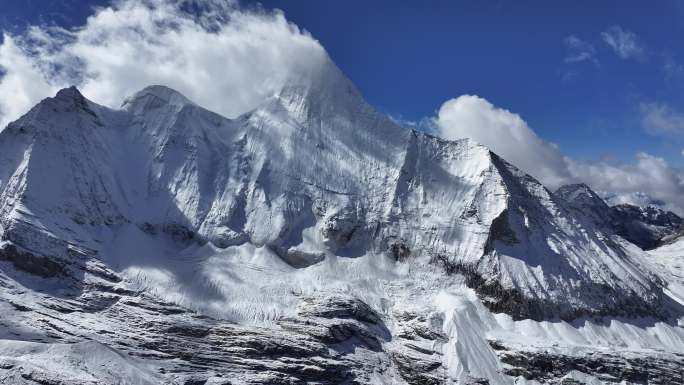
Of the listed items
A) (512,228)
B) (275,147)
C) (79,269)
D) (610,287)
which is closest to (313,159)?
(275,147)

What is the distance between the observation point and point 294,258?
6181 inches

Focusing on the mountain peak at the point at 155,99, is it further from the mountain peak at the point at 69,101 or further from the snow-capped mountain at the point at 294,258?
the mountain peak at the point at 69,101

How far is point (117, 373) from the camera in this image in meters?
107

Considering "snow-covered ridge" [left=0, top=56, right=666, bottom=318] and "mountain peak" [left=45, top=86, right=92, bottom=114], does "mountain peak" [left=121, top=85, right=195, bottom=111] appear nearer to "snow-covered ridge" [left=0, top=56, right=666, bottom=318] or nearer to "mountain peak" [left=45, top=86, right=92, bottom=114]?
"snow-covered ridge" [left=0, top=56, right=666, bottom=318]

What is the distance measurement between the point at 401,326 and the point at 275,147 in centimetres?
7016

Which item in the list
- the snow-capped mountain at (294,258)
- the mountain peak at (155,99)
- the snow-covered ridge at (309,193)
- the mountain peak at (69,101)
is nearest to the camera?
the snow-capped mountain at (294,258)

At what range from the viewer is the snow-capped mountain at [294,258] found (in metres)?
122

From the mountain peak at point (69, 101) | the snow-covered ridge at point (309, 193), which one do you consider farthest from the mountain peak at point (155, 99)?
the mountain peak at point (69, 101)

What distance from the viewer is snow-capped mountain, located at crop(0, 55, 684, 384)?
122m

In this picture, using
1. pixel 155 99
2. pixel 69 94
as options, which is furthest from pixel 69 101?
pixel 155 99

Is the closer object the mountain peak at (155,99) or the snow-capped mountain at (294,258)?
the snow-capped mountain at (294,258)

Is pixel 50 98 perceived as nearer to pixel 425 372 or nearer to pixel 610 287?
pixel 425 372

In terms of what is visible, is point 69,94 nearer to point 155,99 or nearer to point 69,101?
point 69,101

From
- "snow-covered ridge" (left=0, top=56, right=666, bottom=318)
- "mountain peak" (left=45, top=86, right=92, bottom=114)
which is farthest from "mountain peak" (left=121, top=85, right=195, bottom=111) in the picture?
"mountain peak" (left=45, top=86, right=92, bottom=114)
